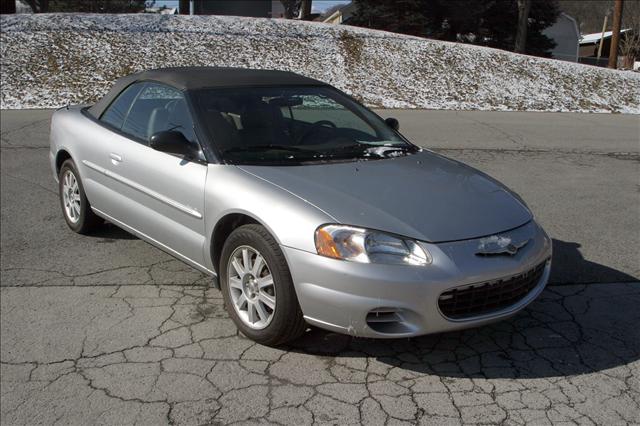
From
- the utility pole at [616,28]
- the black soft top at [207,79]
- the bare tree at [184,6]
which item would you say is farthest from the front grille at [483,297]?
the bare tree at [184,6]

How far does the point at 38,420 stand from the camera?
3143mm

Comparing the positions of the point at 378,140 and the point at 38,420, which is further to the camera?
the point at 378,140

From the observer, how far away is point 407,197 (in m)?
3.77

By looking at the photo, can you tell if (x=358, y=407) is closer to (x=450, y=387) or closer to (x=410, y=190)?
(x=450, y=387)

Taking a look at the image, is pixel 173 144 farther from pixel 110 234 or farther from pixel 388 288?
pixel 110 234

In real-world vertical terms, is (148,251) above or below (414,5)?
below

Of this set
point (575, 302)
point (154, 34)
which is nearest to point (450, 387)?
point (575, 302)

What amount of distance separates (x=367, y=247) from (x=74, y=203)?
131 inches

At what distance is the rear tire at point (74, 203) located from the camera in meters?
5.53

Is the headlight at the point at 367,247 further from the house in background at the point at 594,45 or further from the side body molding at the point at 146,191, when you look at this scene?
the house in background at the point at 594,45

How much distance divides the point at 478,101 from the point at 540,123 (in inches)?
105

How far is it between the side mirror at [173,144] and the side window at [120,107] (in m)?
1.05

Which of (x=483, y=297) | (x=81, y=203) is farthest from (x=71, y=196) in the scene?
(x=483, y=297)

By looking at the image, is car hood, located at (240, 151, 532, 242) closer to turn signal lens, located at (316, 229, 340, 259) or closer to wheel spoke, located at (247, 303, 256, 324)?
turn signal lens, located at (316, 229, 340, 259)
